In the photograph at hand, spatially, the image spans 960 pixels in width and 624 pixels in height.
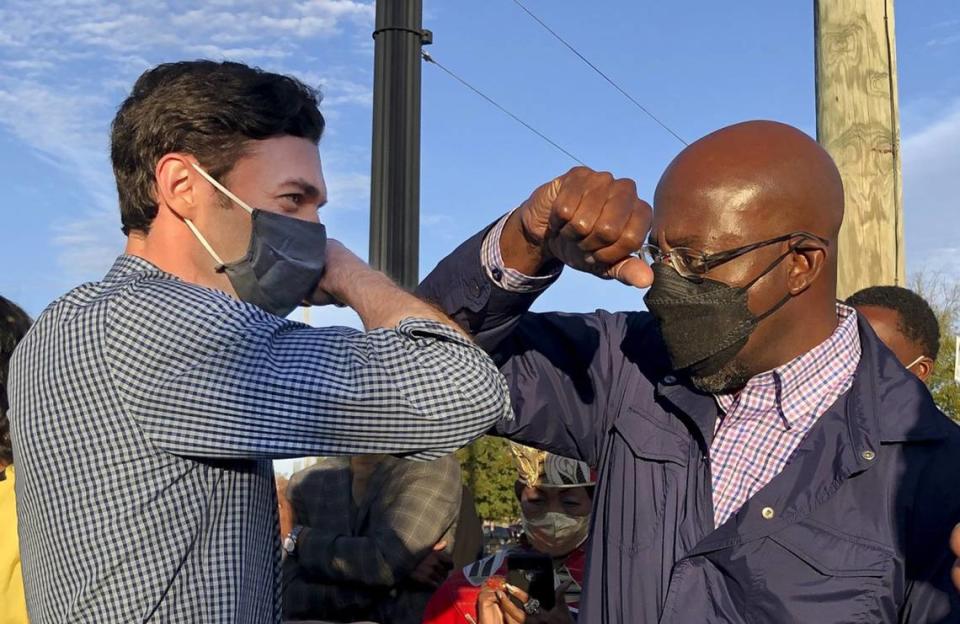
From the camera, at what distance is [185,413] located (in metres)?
1.74

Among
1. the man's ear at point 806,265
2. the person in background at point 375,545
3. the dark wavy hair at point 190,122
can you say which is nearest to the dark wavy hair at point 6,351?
the dark wavy hair at point 190,122

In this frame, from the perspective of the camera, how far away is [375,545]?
4680mm

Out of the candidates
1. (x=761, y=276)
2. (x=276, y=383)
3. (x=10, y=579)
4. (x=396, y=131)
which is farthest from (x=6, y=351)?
(x=761, y=276)

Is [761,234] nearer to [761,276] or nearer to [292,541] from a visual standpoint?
[761,276]

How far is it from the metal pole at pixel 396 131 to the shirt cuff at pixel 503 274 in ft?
7.72

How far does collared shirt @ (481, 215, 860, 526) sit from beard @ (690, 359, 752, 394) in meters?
0.04

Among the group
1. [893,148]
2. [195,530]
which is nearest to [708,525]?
[195,530]

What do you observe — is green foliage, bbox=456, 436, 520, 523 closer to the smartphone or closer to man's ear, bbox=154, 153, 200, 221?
the smartphone

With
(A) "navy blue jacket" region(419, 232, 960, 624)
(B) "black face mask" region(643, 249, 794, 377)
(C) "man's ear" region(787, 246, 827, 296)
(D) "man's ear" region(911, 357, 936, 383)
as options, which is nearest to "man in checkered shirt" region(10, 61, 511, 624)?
(A) "navy blue jacket" region(419, 232, 960, 624)

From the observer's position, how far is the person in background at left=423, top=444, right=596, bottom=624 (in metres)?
4.10

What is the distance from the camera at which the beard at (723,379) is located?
248 cm

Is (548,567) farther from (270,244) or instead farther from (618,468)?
(270,244)

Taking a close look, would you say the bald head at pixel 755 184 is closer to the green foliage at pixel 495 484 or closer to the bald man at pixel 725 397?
the bald man at pixel 725 397

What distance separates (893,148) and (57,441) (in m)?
3.27
